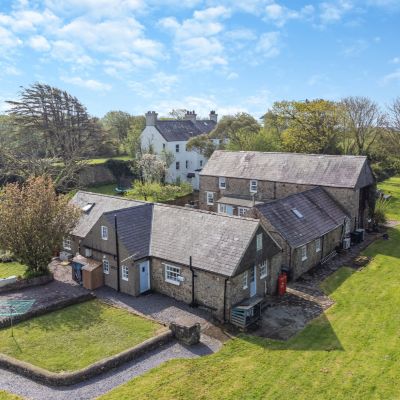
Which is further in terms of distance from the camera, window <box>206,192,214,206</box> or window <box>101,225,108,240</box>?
window <box>206,192,214,206</box>

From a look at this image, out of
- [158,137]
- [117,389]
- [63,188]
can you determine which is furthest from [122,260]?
[158,137]

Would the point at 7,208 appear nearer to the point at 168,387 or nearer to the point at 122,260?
the point at 122,260

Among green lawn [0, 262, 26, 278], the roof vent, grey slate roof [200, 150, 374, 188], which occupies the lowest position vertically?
green lawn [0, 262, 26, 278]

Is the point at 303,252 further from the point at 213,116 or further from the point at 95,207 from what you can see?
the point at 213,116

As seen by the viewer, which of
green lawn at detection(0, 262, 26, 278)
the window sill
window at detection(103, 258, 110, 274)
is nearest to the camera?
the window sill

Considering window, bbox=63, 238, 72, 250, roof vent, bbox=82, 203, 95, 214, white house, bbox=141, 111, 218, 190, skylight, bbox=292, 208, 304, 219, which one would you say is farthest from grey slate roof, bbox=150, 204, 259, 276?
white house, bbox=141, 111, 218, 190

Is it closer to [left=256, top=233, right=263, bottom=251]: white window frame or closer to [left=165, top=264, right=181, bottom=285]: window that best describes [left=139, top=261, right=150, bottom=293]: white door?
[left=165, top=264, right=181, bottom=285]: window
